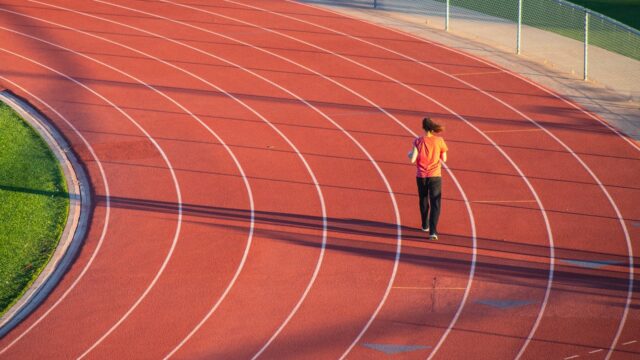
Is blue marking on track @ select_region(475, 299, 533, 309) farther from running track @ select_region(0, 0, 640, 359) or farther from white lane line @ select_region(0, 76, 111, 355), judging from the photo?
white lane line @ select_region(0, 76, 111, 355)

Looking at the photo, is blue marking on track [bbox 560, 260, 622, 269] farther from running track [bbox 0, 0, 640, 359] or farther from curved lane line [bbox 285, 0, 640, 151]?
curved lane line [bbox 285, 0, 640, 151]

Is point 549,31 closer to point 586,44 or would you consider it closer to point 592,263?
point 586,44

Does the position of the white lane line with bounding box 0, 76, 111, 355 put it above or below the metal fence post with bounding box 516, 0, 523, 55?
below

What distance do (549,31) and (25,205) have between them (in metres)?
Answer: 12.5

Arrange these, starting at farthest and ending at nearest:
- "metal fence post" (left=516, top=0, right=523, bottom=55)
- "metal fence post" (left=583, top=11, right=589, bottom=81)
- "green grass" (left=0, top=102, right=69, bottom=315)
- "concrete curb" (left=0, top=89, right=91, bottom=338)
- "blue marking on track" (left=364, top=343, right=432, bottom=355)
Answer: "metal fence post" (left=516, top=0, right=523, bottom=55) < "metal fence post" (left=583, top=11, right=589, bottom=81) < "green grass" (left=0, top=102, right=69, bottom=315) < "concrete curb" (left=0, top=89, right=91, bottom=338) < "blue marking on track" (left=364, top=343, right=432, bottom=355)

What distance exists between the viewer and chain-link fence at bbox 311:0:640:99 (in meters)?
20.1

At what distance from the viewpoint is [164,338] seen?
1159 centimetres

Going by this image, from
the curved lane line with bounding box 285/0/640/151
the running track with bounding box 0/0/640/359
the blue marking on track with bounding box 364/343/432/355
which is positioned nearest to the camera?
the blue marking on track with bounding box 364/343/432/355

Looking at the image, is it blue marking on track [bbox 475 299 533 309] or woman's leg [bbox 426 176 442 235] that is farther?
woman's leg [bbox 426 176 442 235]

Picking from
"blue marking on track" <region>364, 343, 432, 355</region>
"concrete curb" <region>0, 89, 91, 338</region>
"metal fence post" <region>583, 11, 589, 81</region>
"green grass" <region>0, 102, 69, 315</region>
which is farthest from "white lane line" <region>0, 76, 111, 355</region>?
"metal fence post" <region>583, 11, 589, 81</region>

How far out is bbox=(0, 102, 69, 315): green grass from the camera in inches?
523

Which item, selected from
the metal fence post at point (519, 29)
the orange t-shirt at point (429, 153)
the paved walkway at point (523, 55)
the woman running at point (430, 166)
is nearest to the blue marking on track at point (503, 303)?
the woman running at point (430, 166)

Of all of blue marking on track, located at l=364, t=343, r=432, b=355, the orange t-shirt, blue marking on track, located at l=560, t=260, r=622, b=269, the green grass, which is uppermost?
the orange t-shirt

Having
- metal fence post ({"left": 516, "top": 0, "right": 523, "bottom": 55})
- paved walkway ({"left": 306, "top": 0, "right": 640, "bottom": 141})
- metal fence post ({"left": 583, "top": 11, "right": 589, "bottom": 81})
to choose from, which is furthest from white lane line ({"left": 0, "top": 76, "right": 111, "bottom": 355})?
metal fence post ({"left": 583, "top": 11, "right": 589, "bottom": 81})
